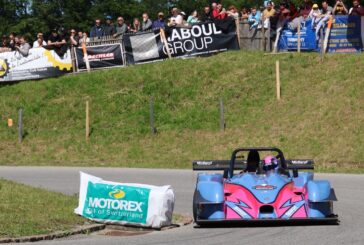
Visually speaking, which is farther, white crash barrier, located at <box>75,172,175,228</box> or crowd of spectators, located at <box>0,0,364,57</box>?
crowd of spectators, located at <box>0,0,364,57</box>

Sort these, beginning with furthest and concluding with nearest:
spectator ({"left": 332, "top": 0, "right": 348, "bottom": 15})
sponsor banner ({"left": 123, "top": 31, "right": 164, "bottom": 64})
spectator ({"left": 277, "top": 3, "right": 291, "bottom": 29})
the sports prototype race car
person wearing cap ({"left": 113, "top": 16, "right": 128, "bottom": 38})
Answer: person wearing cap ({"left": 113, "top": 16, "right": 128, "bottom": 38}), sponsor banner ({"left": 123, "top": 31, "right": 164, "bottom": 64}), spectator ({"left": 277, "top": 3, "right": 291, "bottom": 29}), spectator ({"left": 332, "top": 0, "right": 348, "bottom": 15}), the sports prototype race car

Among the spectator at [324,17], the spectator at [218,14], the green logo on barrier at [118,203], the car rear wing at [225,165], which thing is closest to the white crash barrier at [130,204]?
the green logo on barrier at [118,203]

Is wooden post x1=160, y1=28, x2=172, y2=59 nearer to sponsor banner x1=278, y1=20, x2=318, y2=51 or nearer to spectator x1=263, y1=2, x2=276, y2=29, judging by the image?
spectator x1=263, y1=2, x2=276, y2=29

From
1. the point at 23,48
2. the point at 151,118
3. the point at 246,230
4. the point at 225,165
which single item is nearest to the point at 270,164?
the point at 225,165

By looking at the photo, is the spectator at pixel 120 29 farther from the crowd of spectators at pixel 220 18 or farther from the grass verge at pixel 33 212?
the grass verge at pixel 33 212

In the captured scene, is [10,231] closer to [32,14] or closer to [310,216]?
[310,216]

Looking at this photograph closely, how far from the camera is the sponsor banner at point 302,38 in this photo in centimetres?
3072

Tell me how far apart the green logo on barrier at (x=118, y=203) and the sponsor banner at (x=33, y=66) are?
21.5 m

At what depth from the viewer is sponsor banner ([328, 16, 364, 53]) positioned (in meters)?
29.5

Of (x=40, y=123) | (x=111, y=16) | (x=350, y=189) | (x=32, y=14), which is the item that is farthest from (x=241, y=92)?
(x=111, y=16)

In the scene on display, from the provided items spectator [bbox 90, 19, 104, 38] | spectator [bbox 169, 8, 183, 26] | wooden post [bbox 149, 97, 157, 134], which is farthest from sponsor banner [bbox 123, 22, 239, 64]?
wooden post [bbox 149, 97, 157, 134]

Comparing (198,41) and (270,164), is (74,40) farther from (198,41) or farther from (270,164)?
(270,164)

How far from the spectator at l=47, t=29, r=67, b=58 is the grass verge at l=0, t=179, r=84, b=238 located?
17.4 meters

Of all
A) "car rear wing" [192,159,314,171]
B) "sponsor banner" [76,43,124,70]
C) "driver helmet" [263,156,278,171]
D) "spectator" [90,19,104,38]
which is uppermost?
"spectator" [90,19,104,38]
